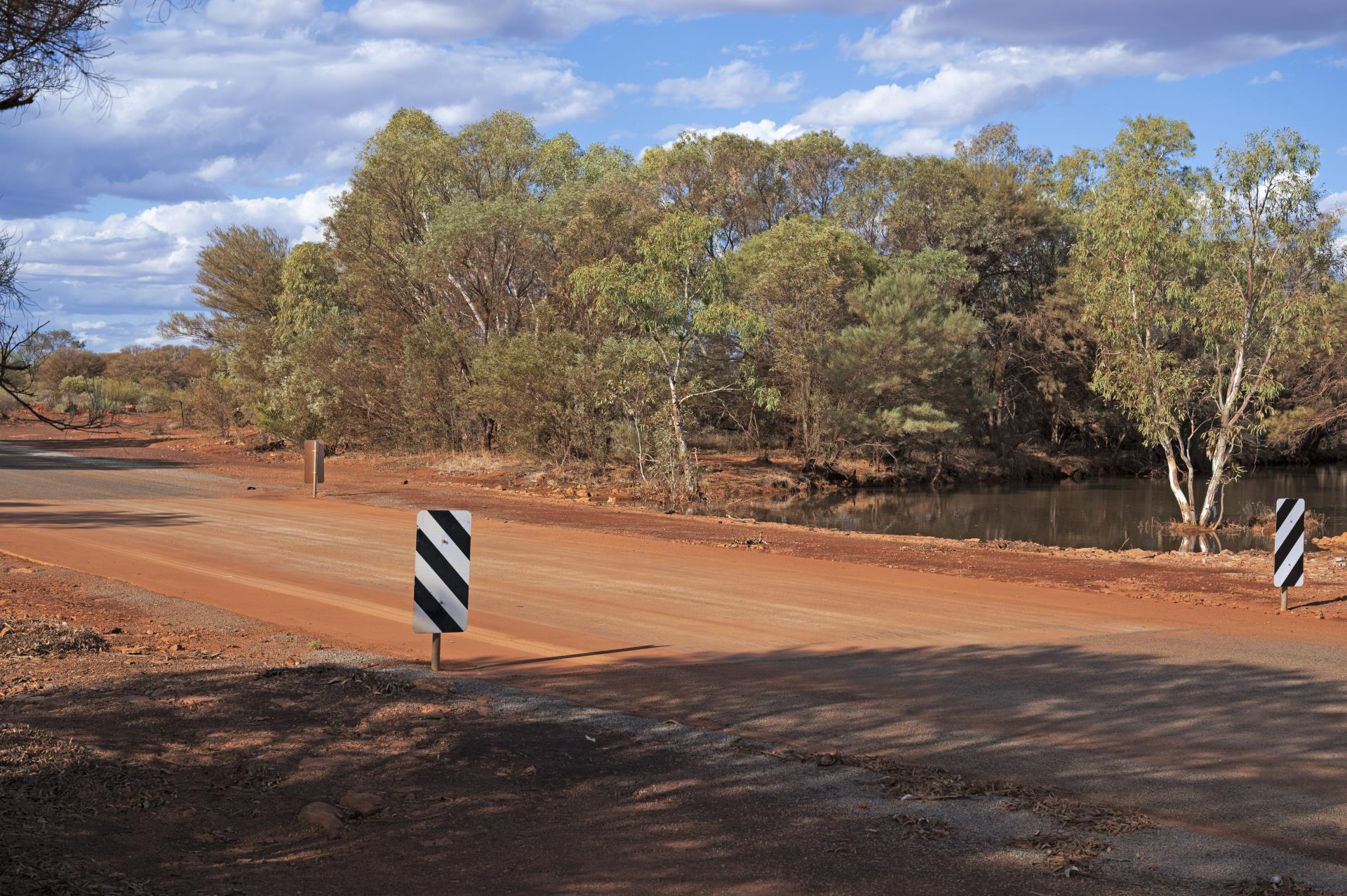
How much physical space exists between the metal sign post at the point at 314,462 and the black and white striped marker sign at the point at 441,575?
21.5m

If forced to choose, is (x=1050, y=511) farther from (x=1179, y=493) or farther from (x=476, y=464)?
(x=476, y=464)

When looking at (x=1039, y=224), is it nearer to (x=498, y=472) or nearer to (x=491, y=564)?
(x=498, y=472)

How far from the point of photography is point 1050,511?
35.6 m

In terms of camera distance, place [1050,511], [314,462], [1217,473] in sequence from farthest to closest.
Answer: [1050,511] → [314,462] → [1217,473]

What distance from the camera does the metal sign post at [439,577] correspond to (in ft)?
31.0

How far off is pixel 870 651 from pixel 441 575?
4.28 meters

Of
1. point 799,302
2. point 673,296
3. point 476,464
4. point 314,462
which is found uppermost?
point 799,302

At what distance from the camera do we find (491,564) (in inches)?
675

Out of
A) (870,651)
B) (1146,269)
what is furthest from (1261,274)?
(870,651)

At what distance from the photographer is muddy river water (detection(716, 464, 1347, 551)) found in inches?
1115

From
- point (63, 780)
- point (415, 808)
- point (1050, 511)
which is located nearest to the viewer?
point (63, 780)

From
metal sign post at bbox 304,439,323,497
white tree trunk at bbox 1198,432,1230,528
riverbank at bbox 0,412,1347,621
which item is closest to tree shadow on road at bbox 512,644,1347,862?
riverbank at bbox 0,412,1347,621

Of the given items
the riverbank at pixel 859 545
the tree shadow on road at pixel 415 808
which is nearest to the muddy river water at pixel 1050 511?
the riverbank at pixel 859 545

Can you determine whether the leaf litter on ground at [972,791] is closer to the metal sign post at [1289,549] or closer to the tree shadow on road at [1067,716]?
the tree shadow on road at [1067,716]
